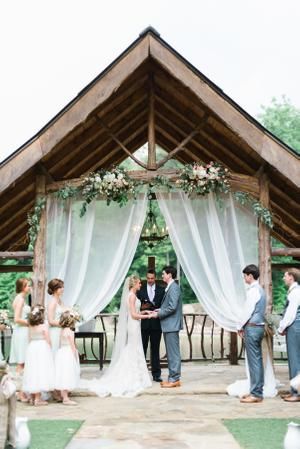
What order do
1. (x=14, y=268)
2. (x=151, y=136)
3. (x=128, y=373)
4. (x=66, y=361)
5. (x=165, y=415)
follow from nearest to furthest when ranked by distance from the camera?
(x=165, y=415)
(x=66, y=361)
(x=151, y=136)
(x=128, y=373)
(x=14, y=268)

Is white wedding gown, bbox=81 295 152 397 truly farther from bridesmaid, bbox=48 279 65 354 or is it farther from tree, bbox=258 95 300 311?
tree, bbox=258 95 300 311

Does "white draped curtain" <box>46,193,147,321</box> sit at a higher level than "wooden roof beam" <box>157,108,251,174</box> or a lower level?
lower

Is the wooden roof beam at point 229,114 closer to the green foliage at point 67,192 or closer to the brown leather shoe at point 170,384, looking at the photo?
the green foliage at point 67,192

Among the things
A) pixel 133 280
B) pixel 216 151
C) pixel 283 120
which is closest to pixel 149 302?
pixel 133 280

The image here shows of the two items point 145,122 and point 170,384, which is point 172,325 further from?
point 145,122

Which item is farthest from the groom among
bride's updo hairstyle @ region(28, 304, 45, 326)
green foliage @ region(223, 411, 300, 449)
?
green foliage @ region(223, 411, 300, 449)

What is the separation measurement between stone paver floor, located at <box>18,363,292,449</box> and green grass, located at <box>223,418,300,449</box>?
0.09 m

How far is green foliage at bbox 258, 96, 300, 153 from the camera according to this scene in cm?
2969

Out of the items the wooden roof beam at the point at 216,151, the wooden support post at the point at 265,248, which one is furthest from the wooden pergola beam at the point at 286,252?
the wooden roof beam at the point at 216,151

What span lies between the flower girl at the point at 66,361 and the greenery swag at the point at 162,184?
1452mm

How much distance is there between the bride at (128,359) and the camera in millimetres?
7723

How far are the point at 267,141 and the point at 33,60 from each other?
44447 mm

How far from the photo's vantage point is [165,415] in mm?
6188

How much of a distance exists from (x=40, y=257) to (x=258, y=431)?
3679mm
